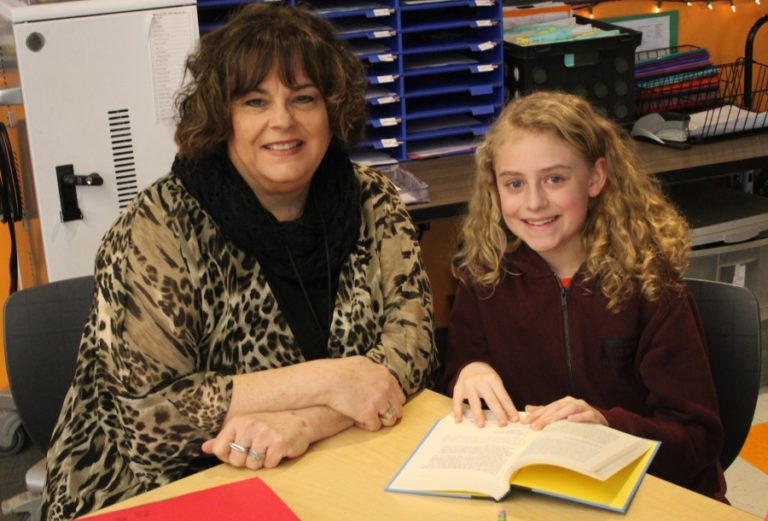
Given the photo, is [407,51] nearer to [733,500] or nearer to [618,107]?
[618,107]

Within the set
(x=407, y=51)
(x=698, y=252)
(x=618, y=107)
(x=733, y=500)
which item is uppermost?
(x=407, y=51)

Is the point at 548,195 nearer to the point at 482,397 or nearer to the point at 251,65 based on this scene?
the point at 482,397

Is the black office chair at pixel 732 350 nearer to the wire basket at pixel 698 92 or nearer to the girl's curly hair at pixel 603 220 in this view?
the girl's curly hair at pixel 603 220

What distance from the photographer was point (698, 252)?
2939 millimetres

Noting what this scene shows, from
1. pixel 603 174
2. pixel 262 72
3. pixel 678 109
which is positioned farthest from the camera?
pixel 678 109

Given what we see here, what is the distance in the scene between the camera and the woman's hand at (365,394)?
1.56 meters

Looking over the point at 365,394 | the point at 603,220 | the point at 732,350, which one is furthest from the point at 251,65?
the point at 732,350

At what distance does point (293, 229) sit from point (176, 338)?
29cm

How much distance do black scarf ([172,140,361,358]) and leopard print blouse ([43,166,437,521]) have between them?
0.8 inches

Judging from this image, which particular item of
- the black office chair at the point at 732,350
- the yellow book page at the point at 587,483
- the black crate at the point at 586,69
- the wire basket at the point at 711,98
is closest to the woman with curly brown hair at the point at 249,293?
the yellow book page at the point at 587,483

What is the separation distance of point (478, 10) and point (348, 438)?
1665mm

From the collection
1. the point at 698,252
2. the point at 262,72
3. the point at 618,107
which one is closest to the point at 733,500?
the point at 698,252

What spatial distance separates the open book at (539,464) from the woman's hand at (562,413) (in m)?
0.03

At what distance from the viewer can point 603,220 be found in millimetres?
1812
